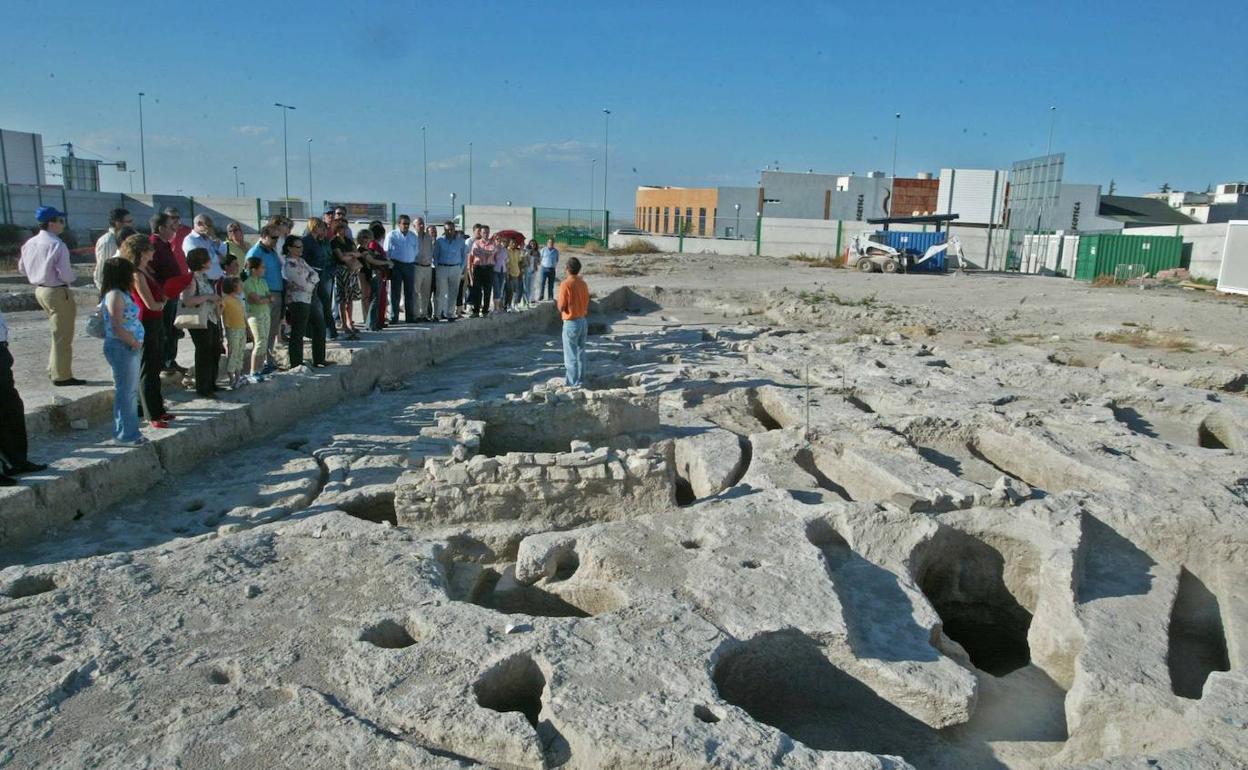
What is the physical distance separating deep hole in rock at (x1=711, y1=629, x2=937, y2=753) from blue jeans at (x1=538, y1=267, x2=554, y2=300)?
43.2 ft

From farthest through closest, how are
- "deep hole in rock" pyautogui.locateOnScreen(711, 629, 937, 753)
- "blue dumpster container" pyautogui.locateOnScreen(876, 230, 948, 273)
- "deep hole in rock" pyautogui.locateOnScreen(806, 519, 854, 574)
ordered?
1. "blue dumpster container" pyautogui.locateOnScreen(876, 230, 948, 273)
2. "deep hole in rock" pyautogui.locateOnScreen(806, 519, 854, 574)
3. "deep hole in rock" pyautogui.locateOnScreen(711, 629, 937, 753)

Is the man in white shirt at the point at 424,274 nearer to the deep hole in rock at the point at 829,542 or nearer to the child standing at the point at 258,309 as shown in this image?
the child standing at the point at 258,309

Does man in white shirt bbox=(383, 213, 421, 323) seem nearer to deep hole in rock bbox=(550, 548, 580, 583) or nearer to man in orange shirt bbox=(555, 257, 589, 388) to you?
man in orange shirt bbox=(555, 257, 589, 388)

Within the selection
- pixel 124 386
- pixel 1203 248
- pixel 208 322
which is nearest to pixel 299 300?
pixel 208 322

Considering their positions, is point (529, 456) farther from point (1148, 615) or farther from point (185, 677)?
point (1148, 615)

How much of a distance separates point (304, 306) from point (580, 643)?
5734 mm

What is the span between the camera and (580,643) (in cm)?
358

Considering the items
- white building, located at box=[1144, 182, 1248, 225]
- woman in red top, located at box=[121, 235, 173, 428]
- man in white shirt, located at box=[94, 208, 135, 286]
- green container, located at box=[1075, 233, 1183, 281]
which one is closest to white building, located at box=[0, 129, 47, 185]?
man in white shirt, located at box=[94, 208, 135, 286]

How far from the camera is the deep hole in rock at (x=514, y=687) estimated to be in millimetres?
3365

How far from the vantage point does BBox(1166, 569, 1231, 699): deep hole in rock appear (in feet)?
15.3

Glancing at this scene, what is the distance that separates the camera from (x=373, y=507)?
5762 mm

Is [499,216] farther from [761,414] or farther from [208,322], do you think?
[208,322]

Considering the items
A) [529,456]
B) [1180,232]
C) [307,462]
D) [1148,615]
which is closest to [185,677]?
[529,456]

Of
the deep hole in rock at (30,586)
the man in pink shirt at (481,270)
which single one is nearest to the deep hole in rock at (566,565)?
the deep hole in rock at (30,586)
